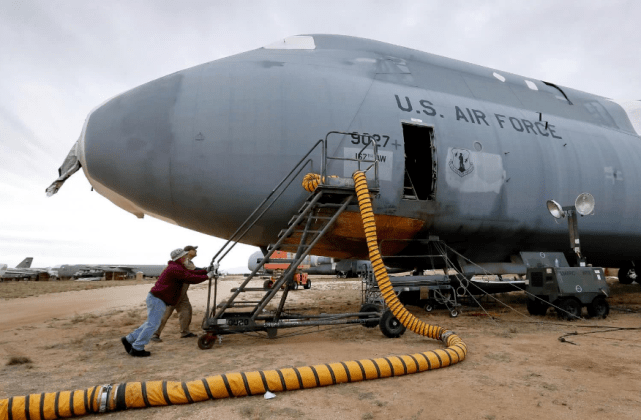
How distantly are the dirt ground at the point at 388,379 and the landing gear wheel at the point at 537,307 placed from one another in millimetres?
296

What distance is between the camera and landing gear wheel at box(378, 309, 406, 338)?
6.65 m

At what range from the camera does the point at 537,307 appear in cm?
930

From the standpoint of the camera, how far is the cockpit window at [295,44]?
9250 mm

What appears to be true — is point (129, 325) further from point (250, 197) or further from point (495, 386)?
point (495, 386)

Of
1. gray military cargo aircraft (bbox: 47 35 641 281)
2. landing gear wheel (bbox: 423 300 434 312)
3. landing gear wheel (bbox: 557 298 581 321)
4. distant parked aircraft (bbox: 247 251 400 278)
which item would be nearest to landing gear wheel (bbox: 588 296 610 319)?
landing gear wheel (bbox: 557 298 581 321)

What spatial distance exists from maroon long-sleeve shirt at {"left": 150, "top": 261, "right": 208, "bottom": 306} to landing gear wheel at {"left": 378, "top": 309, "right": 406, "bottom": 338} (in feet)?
9.90

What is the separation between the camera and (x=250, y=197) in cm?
761

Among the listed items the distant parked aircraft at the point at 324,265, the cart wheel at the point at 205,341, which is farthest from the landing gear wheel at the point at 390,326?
the distant parked aircraft at the point at 324,265

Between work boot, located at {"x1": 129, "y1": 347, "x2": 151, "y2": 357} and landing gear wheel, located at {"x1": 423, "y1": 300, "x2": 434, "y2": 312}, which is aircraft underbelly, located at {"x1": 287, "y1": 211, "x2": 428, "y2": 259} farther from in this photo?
work boot, located at {"x1": 129, "y1": 347, "x2": 151, "y2": 357}

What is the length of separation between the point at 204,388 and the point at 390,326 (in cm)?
373

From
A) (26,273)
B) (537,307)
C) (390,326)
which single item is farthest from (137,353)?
(26,273)

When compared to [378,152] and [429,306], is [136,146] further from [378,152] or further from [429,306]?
[429,306]

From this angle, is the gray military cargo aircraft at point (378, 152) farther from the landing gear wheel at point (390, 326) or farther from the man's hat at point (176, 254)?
the landing gear wheel at point (390, 326)

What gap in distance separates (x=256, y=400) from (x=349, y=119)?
5822mm
